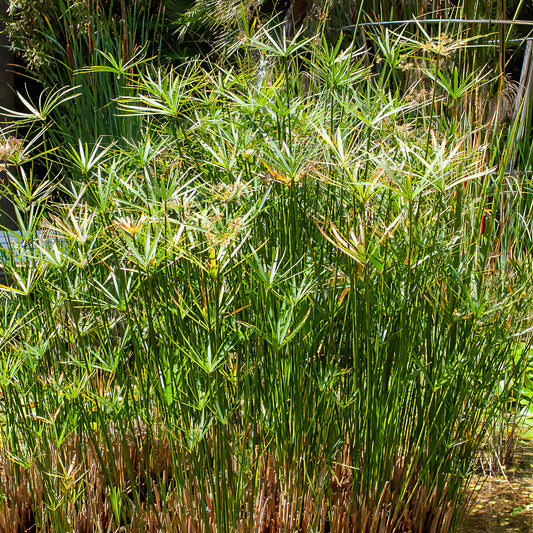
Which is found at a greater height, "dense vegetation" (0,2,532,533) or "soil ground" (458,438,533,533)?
"dense vegetation" (0,2,532,533)

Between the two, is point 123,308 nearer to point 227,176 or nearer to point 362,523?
point 227,176

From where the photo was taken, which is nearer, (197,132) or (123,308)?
(123,308)

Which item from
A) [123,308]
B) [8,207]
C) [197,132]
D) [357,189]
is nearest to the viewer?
[357,189]

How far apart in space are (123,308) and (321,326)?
479 millimetres

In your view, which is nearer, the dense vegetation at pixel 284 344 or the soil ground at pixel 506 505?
the dense vegetation at pixel 284 344

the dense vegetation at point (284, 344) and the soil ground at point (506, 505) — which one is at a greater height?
the dense vegetation at point (284, 344)

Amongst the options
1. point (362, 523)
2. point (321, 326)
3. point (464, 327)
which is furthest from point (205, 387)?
point (464, 327)

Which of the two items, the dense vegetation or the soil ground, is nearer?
the dense vegetation

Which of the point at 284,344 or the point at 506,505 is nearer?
the point at 284,344

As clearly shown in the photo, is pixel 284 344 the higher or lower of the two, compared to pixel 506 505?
higher

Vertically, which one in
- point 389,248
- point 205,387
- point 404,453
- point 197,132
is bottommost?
point 404,453

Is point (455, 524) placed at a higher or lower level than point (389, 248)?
lower

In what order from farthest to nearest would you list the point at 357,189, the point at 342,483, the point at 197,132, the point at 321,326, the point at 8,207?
the point at 8,207, the point at 197,132, the point at 342,483, the point at 321,326, the point at 357,189

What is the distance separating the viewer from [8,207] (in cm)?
873
